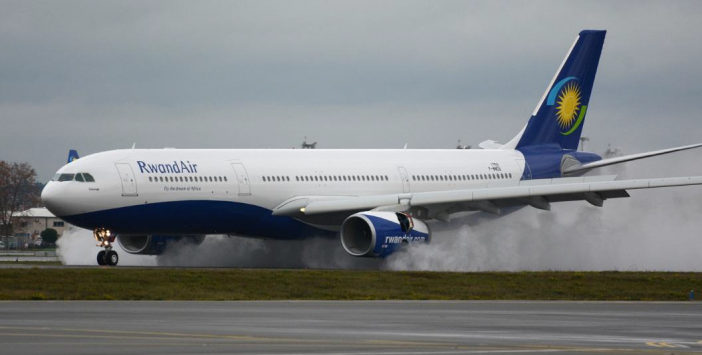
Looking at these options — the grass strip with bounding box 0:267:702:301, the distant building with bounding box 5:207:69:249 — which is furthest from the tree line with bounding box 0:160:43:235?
the grass strip with bounding box 0:267:702:301

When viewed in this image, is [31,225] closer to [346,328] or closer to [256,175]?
[256,175]

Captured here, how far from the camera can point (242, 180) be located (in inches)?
1854

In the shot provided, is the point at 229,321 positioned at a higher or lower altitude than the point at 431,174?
lower

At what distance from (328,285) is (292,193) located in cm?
1332

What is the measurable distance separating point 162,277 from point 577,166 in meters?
25.5

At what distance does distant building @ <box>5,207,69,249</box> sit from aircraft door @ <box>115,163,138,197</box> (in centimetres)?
9284

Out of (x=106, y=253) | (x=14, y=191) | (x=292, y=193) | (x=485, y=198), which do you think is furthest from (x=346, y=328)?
(x=14, y=191)

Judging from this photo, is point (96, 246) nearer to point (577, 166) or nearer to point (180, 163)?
point (180, 163)

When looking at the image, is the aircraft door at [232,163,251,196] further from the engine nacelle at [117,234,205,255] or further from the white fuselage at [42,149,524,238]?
the engine nacelle at [117,234,205,255]

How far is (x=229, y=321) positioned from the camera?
78.0 ft

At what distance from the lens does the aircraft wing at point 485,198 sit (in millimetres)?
46719

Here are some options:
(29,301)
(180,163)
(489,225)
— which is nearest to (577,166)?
(489,225)

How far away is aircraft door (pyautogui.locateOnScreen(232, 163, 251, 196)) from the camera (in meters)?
47.0

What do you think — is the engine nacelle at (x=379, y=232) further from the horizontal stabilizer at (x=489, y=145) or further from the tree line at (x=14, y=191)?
the tree line at (x=14, y=191)
